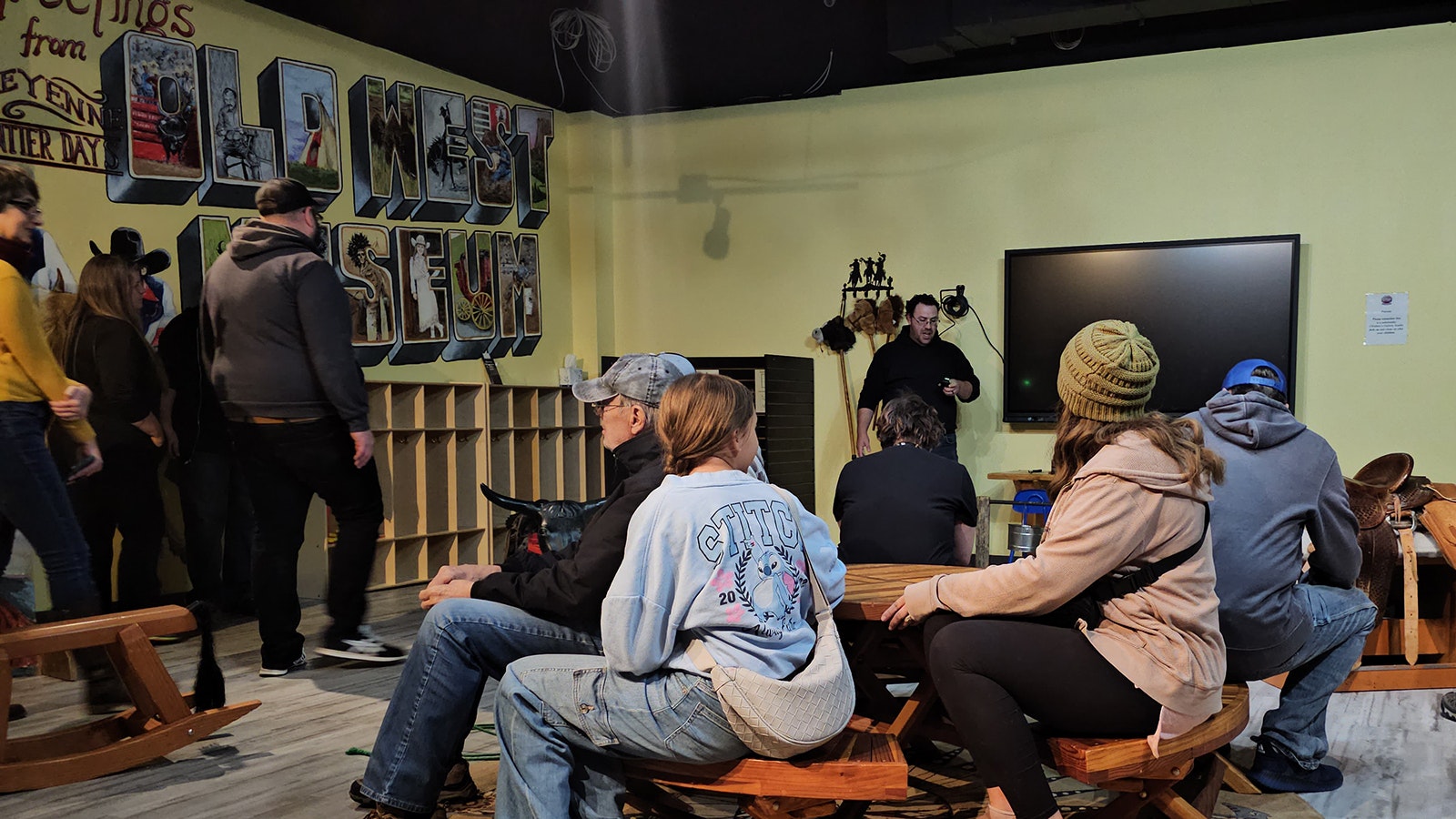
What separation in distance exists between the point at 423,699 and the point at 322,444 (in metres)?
1.83

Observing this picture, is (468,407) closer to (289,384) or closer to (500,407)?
(500,407)

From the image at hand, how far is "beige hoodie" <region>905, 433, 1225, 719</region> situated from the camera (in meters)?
2.07

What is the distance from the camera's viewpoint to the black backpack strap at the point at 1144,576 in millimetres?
2107

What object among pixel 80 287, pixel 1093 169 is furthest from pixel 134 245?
pixel 1093 169

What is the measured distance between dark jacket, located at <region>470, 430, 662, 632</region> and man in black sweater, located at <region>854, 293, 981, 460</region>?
450 cm

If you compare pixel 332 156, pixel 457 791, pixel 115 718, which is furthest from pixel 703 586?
pixel 332 156

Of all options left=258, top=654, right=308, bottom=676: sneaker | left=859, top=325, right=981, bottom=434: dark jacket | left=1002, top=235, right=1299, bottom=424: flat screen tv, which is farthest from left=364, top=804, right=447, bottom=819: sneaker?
left=859, top=325, right=981, bottom=434: dark jacket

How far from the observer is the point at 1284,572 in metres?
2.52

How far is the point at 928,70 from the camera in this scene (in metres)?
7.14

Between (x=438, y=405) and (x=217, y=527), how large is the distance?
1.54m

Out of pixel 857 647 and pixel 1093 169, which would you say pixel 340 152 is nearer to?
pixel 1093 169

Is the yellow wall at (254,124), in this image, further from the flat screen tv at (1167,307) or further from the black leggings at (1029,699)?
the black leggings at (1029,699)

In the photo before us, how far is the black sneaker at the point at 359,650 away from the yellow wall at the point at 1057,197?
3.93 m

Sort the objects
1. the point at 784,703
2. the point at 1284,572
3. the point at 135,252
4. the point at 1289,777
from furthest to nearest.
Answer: the point at 135,252 → the point at 1289,777 → the point at 1284,572 → the point at 784,703
